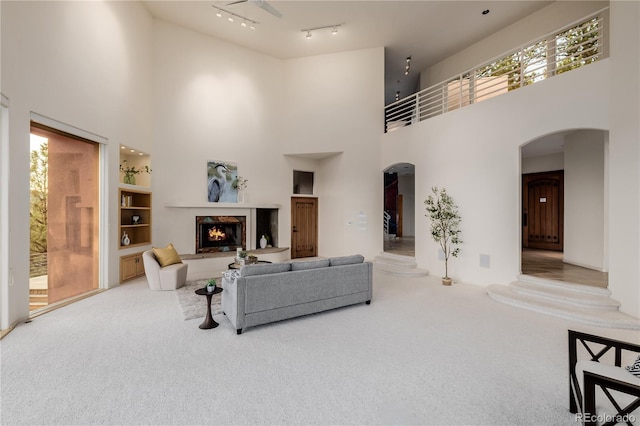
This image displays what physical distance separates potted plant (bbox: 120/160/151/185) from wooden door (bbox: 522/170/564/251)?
1238cm

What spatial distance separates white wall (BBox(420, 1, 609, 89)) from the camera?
21.6 feet

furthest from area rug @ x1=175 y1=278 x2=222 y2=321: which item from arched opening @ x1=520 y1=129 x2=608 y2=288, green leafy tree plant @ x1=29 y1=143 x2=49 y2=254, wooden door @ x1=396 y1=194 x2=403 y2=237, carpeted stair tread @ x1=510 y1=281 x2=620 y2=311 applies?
wooden door @ x1=396 y1=194 x2=403 y2=237

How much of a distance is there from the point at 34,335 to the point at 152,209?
165 inches

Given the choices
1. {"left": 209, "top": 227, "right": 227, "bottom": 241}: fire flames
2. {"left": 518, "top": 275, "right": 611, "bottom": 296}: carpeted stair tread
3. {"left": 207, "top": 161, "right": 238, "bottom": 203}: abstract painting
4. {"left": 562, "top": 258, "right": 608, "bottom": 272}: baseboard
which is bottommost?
{"left": 518, "top": 275, "right": 611, "bottom": 296}: carpeted stair tread

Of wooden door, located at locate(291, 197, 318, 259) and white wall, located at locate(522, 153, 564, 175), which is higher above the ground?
white wall, located at locate(522, 153, 564, 175)

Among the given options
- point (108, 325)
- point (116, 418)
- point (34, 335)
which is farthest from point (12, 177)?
point (116, 418)

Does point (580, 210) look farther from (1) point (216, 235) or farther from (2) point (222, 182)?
(1) point (216, 235)

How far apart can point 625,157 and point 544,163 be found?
586 centimetres

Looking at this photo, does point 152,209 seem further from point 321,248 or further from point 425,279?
point 425,279

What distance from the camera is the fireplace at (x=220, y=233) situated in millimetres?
8055

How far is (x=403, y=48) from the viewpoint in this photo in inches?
355

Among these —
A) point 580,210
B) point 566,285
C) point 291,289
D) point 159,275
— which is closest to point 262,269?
point 291,289

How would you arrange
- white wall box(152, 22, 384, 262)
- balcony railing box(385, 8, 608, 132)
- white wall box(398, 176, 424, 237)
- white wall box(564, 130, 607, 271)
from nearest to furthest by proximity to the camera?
balcony railing box(385, 8, 608, 132)
white wall box(564, 130, 607, 271)
white wall box(152, 22, 384, 262)
white wall box(398, 176, 424, 237)

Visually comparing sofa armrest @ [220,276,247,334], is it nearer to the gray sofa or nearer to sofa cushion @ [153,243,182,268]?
the gray sofa
